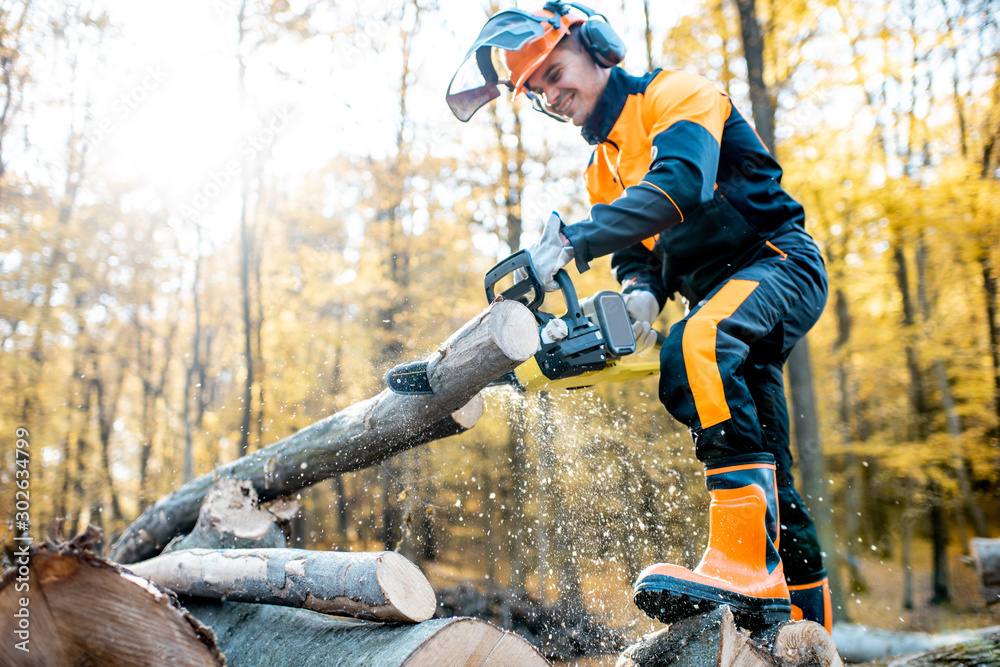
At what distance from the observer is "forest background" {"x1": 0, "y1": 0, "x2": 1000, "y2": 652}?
6691mm

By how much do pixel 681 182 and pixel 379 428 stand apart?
60.9 inches

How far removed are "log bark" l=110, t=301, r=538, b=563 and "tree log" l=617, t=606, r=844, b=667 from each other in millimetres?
895

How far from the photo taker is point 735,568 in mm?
1583

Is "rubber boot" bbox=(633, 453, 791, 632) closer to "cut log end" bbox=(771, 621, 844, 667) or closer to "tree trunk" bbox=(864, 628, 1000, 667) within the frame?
"cut log end" bbox=(771, 621, 844, 667)

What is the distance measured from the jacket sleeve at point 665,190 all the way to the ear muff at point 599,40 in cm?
41

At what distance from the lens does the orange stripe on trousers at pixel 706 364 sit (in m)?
1.65

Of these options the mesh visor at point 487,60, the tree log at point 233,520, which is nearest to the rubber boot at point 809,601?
the mesh visor at point 487,60

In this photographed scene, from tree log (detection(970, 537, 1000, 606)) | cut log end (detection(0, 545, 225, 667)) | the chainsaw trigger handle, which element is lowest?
tree log (detection(970, 537, 1000, 606))

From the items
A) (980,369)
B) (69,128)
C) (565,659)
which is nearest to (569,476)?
(565,659)

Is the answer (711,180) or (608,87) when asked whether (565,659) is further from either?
(608,87)

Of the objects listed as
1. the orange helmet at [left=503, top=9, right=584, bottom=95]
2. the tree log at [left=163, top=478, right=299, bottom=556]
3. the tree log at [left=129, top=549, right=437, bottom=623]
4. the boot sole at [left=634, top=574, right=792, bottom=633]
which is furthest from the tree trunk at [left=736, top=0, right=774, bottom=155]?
the tree log at [left=129, top=549, right=437, bottom=623]

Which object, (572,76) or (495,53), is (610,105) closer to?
(572,76)

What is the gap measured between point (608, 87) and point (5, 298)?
10.1 m

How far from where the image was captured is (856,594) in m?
10.4
